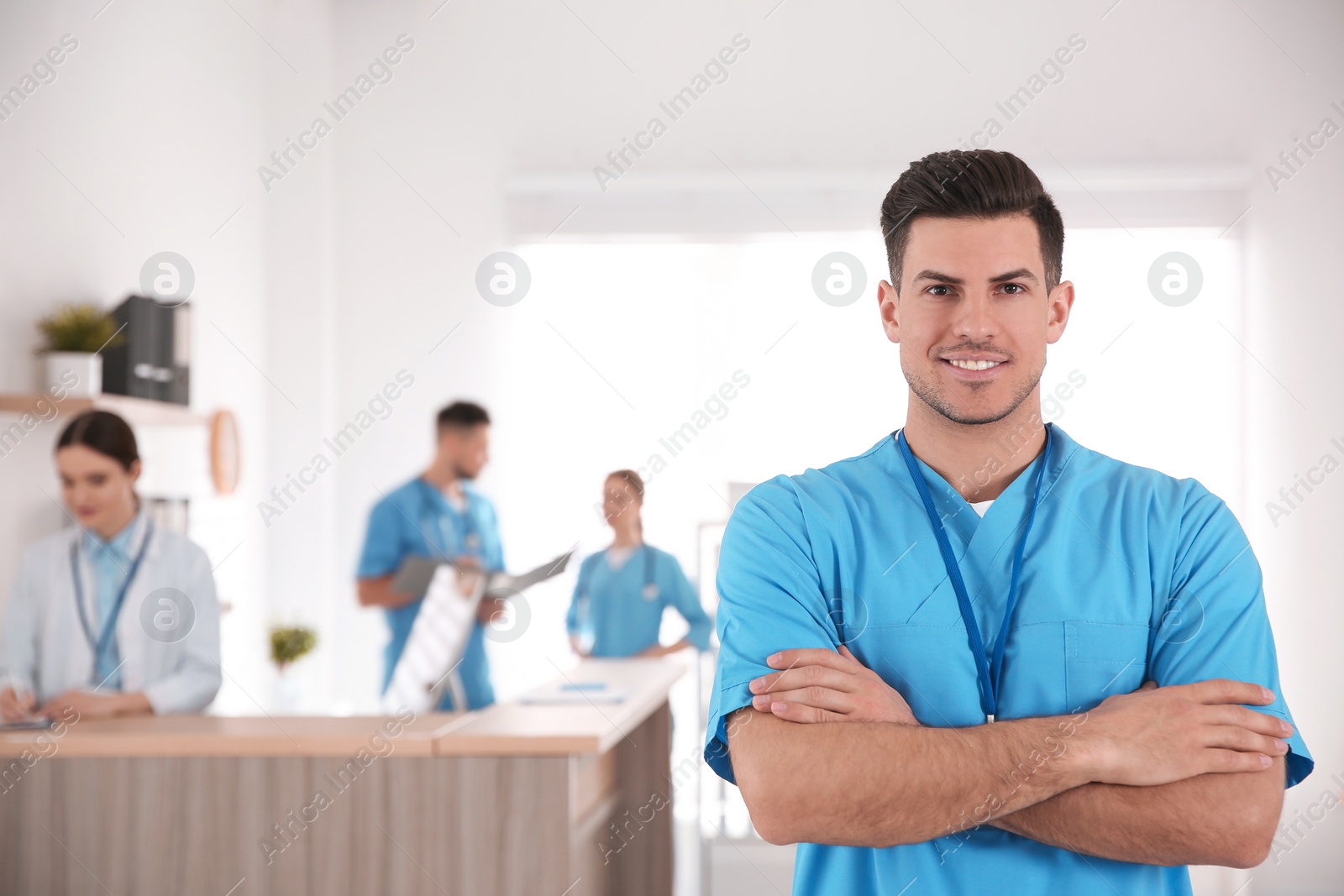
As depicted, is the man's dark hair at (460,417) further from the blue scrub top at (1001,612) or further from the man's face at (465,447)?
the blue scrub top at (1001,612)

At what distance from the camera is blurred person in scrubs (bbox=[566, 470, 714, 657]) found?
3.26 metres

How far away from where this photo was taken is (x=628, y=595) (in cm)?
330

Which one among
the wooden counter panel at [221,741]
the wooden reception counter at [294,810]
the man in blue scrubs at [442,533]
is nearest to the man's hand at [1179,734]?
the wooden reception counter at [294,810]

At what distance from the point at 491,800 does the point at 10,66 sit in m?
2.18

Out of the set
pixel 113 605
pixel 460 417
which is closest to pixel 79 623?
pixel 113 605

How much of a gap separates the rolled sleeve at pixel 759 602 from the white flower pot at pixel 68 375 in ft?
6.49

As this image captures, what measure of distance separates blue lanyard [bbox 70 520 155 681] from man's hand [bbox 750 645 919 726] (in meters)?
→ 2.03

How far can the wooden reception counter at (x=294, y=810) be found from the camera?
199 cm

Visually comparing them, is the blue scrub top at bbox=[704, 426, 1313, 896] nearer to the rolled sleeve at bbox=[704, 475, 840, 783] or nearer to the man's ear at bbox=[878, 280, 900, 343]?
the rolled sleeve at bbox=[704, 475, 840, 783]

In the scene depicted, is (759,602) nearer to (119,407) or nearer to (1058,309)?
(1058,309)

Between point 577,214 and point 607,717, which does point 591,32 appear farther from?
point 607,717

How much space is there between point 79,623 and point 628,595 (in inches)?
63.5

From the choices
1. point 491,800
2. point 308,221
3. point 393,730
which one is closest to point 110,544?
point 393,730

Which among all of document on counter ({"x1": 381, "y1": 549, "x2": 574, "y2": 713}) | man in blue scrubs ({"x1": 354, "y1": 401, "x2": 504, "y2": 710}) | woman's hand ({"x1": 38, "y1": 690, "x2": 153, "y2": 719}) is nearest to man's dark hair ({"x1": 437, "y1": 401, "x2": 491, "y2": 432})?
man in blue scrubs ({"x1": 354, "y1": 401, "x2": 504, "y2": 710})
